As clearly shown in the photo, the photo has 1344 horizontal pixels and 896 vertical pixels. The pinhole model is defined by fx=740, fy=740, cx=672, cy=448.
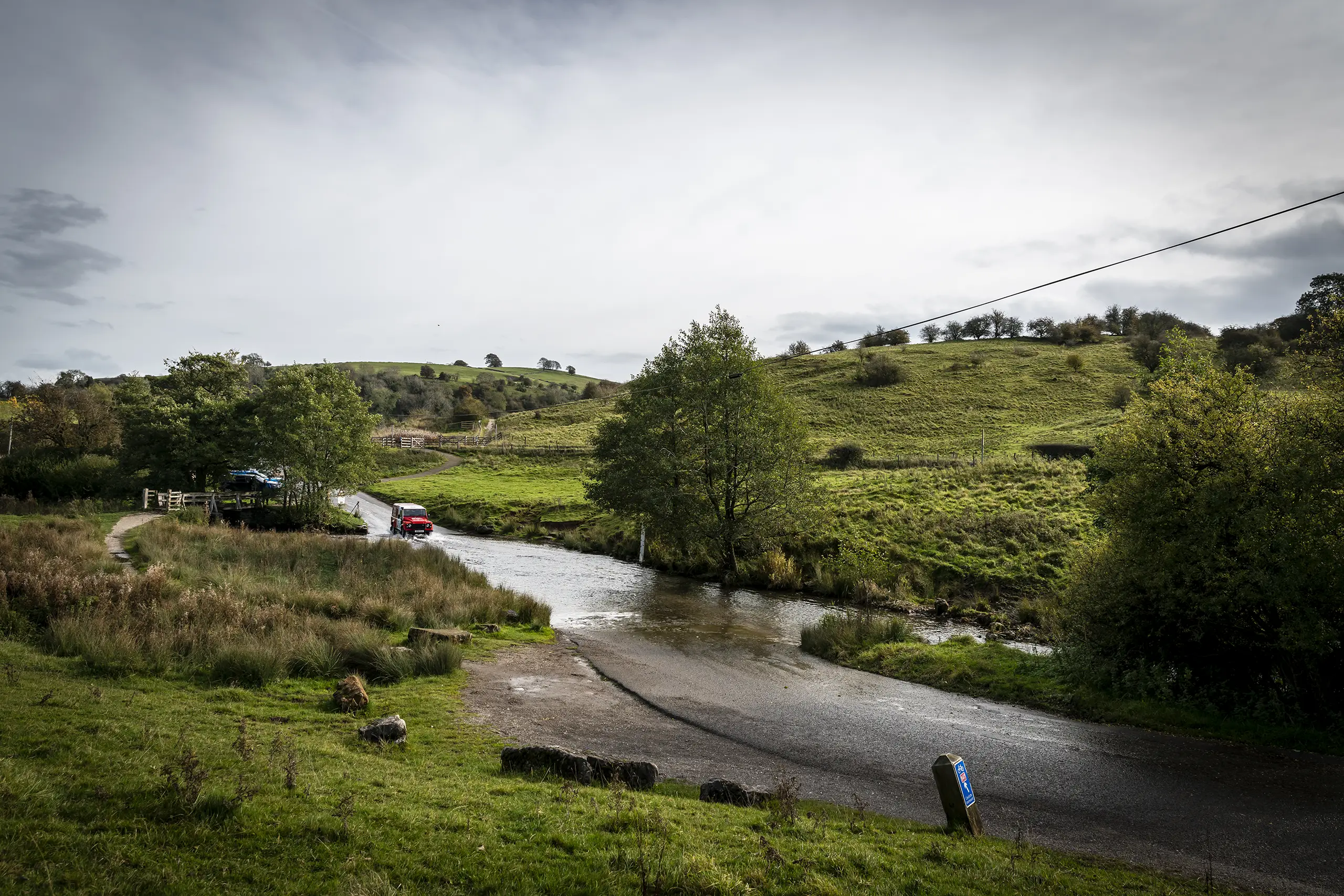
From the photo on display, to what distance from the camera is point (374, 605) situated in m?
19.5

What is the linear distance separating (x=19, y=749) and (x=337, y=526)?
41038 millimetres

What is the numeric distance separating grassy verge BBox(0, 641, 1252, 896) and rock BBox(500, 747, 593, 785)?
0.25 metres

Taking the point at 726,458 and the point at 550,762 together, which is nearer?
the point at 550,762

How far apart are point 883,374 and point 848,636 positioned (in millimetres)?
73846

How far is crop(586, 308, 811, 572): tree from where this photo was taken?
113ft

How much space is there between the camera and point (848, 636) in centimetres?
1995

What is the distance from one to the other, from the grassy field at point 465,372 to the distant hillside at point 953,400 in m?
64.3

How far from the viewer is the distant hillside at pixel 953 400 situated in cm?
6425

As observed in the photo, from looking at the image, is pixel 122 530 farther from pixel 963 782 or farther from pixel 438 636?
pixel 963 782

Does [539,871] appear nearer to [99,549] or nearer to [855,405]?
[99,549]

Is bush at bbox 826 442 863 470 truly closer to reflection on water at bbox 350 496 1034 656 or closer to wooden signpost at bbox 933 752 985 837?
reflection on water at bbox 350 496 1034 656

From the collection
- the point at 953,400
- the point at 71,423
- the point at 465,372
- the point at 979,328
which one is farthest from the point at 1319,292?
the point at 465,372

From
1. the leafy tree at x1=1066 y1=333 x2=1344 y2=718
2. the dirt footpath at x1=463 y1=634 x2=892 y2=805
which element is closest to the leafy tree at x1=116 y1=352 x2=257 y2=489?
the dirt footpath at x1=463 y1=634 x2=892 y2=805

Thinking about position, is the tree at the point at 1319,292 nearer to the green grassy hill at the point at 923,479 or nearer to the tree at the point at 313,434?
the green grassy hill at the point at 923,479
